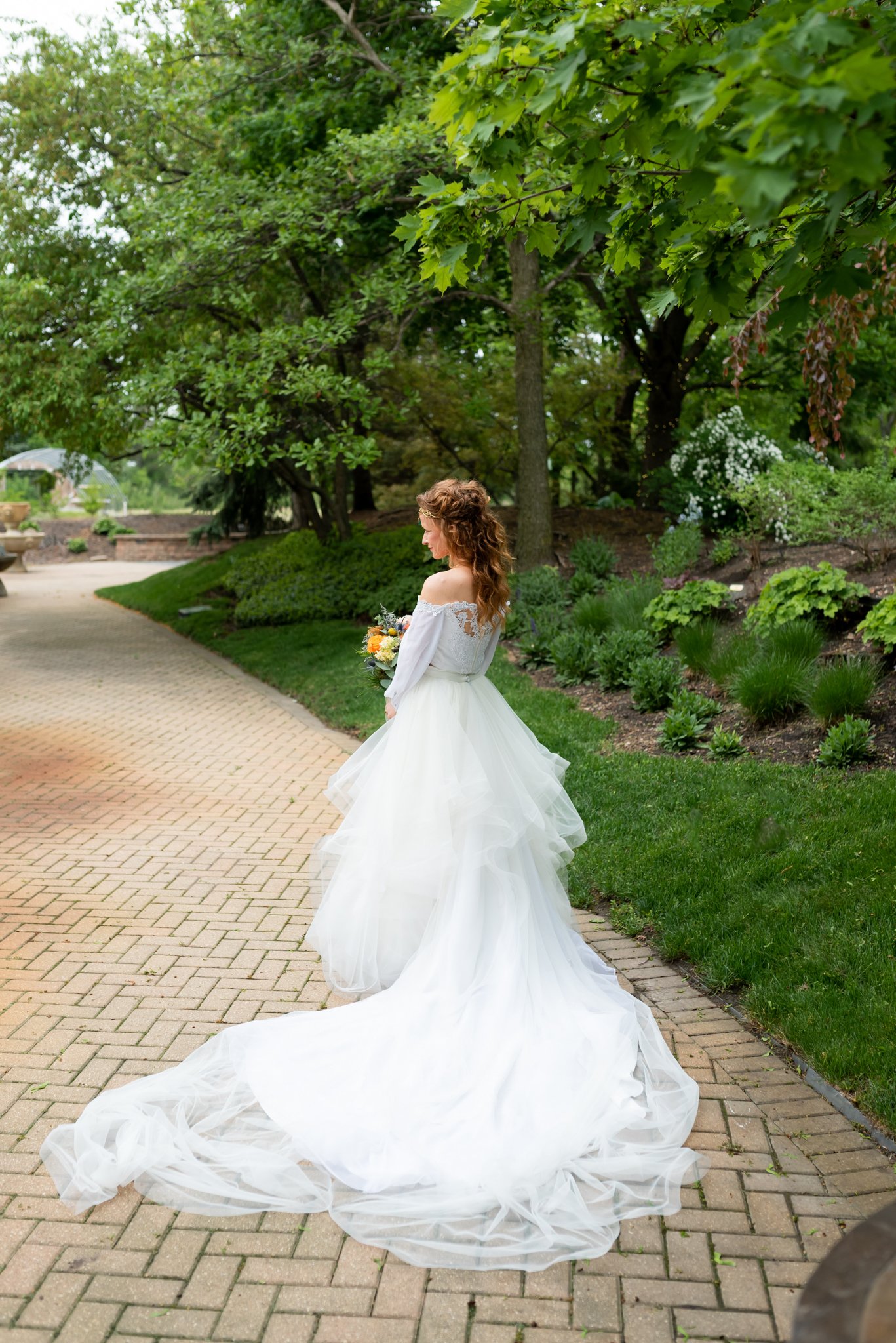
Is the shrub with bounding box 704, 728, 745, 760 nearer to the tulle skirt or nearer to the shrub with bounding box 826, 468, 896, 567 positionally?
the tulle skirt

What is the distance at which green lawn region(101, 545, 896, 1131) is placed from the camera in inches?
177

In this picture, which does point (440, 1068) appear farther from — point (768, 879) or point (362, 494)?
point (362, 494)

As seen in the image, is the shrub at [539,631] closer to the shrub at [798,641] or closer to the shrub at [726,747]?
the shrub at [798,641]

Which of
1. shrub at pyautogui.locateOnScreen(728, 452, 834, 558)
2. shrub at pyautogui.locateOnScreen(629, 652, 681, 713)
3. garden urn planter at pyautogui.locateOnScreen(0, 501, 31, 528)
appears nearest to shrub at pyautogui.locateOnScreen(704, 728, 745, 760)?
shrub at pyautogui.locateOnScreen(629, 652, 681, 713)

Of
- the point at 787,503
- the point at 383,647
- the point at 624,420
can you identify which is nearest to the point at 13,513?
the point at 624,420

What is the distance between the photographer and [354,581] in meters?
17.4

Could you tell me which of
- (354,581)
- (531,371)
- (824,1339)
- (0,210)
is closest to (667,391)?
(531,371)

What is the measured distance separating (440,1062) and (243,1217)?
86 centimetres

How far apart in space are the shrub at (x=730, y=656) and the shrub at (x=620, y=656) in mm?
824

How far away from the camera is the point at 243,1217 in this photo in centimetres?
346

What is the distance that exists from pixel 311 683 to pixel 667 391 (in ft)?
31.9

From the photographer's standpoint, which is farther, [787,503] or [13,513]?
[13,513]

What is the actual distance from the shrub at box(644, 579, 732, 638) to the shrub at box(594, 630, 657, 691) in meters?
0.34

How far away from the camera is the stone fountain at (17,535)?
30.6m
